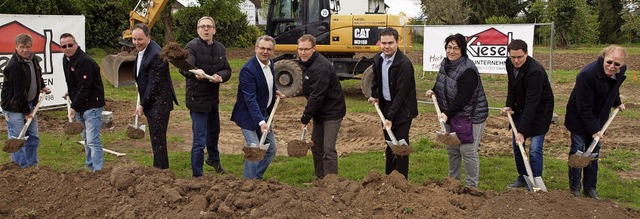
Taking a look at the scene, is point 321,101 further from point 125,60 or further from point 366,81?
point 125,60

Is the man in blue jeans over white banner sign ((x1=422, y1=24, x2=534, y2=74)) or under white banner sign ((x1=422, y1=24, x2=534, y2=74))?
under

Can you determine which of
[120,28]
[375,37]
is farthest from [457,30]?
[120,28]

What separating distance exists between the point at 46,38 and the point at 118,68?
4.31m

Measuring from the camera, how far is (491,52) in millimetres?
11203

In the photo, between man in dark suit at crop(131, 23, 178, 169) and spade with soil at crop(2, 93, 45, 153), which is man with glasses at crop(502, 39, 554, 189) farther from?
spade with soil at crop(2, 93, 45, 153)

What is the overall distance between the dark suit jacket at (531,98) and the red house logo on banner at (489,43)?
16.1 feet

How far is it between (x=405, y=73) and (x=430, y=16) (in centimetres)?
4059

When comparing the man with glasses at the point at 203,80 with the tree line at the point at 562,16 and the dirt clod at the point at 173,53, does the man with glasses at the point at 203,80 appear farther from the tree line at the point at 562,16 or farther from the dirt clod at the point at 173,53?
the tree line at the point at 562,16

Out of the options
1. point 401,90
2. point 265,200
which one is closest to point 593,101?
point 401,90

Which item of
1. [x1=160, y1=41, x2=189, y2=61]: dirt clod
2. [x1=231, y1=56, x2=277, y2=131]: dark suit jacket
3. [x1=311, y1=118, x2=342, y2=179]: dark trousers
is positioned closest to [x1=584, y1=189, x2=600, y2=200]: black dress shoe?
[x1=311, y1=118, x2=342, y2=179]: dark trousers

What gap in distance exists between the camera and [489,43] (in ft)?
36.7

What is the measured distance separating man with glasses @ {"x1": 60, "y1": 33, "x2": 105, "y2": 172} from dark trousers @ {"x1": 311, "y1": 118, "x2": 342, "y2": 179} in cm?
240

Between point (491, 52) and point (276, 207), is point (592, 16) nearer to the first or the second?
point (491, 52)

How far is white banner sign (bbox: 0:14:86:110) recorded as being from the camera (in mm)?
10305
